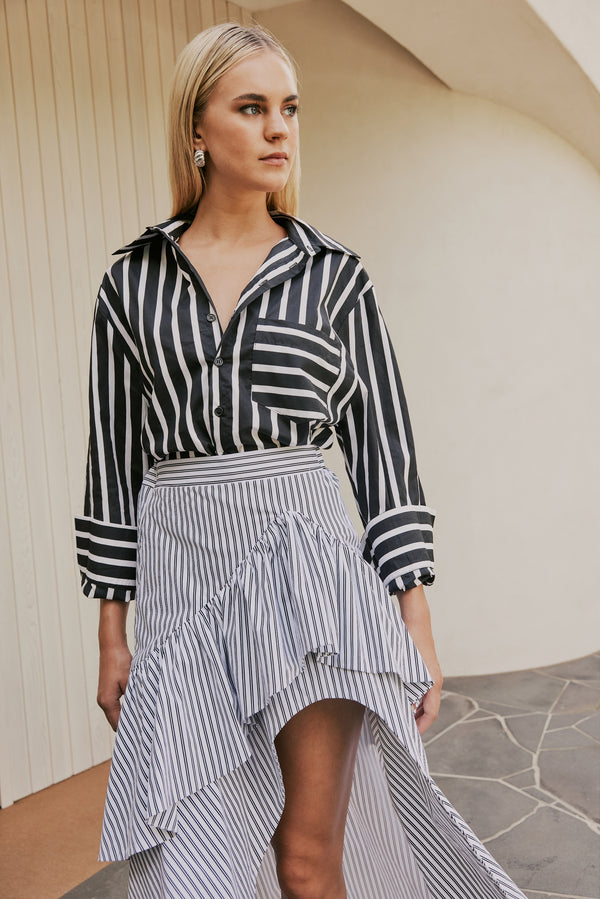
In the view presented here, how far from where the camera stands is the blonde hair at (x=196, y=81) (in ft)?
5.11

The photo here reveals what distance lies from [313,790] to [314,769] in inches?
1.4

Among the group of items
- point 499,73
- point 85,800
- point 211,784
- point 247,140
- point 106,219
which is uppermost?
point 499,73

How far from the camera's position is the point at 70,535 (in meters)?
3.46

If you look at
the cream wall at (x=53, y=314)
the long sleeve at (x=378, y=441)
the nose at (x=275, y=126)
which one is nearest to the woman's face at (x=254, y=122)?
the nose at (x=275, y=126)

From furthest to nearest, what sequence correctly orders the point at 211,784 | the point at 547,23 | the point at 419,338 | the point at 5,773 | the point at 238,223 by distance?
the point at 419,338 < the point at 547,23 < the point at 5,773 < the point at 238,223 < the point at 211,784

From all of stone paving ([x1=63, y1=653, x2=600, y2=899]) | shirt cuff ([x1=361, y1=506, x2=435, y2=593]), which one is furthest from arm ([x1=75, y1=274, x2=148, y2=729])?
stone paving ([x1=63, y1=653, x2=600, y2=899])

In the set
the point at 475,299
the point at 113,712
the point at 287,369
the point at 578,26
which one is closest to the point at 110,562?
the point at 113,712

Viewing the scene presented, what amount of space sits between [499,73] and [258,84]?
2.85 m

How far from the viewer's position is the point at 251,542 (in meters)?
1.50

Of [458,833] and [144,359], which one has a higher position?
[144,359]

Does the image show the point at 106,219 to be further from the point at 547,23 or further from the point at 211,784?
→ the point at 211,784

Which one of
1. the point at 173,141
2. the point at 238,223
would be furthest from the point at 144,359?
the point at 173,141

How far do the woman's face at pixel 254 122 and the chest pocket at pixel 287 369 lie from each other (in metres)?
0.27

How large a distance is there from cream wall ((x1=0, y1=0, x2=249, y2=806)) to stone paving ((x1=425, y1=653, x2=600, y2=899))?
1.42 m
